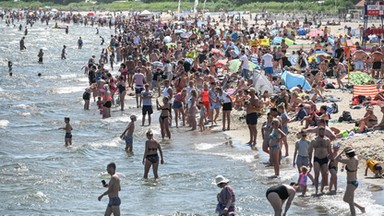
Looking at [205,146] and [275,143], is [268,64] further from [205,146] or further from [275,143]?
[275,143]

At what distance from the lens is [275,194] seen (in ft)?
40.8

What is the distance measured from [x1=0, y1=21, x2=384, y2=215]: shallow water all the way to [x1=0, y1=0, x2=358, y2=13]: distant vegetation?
53.7 m

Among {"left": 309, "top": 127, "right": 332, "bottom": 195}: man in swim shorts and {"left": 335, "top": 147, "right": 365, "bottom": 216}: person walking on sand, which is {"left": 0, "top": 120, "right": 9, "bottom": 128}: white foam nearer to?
{"left": 309, "top": 127, "right": 332, "bottom": 195}: man in swim shorts

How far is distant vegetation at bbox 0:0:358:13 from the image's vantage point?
275ft

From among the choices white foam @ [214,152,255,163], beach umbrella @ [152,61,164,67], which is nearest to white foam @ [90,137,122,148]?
white foam @ [214,152,255,163]

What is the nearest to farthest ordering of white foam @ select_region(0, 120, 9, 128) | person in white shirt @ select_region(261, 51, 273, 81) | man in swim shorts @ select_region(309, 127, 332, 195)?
man in swim shorts @ select_region(309, 127, 332, 195) < white foam @ select_region(0, 120, 9, 128) < person in white shirt @ select_region(261, 51, 273, 81)

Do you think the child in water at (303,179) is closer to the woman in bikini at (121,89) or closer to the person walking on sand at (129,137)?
the person walking on sand at (129,137)

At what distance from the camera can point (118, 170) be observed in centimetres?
1870

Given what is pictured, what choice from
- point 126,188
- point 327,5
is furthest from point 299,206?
point 327,5

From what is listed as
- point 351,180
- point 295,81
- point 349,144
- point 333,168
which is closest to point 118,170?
point 349,144

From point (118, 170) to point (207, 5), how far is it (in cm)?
9160

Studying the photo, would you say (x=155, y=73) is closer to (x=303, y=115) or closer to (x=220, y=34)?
(x=303, y=115)

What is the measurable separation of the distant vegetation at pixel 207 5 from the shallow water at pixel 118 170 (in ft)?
176

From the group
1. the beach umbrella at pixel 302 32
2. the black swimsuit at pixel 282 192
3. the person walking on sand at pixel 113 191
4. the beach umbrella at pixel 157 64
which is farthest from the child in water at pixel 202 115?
the beach umbrella at pixel 302 32
